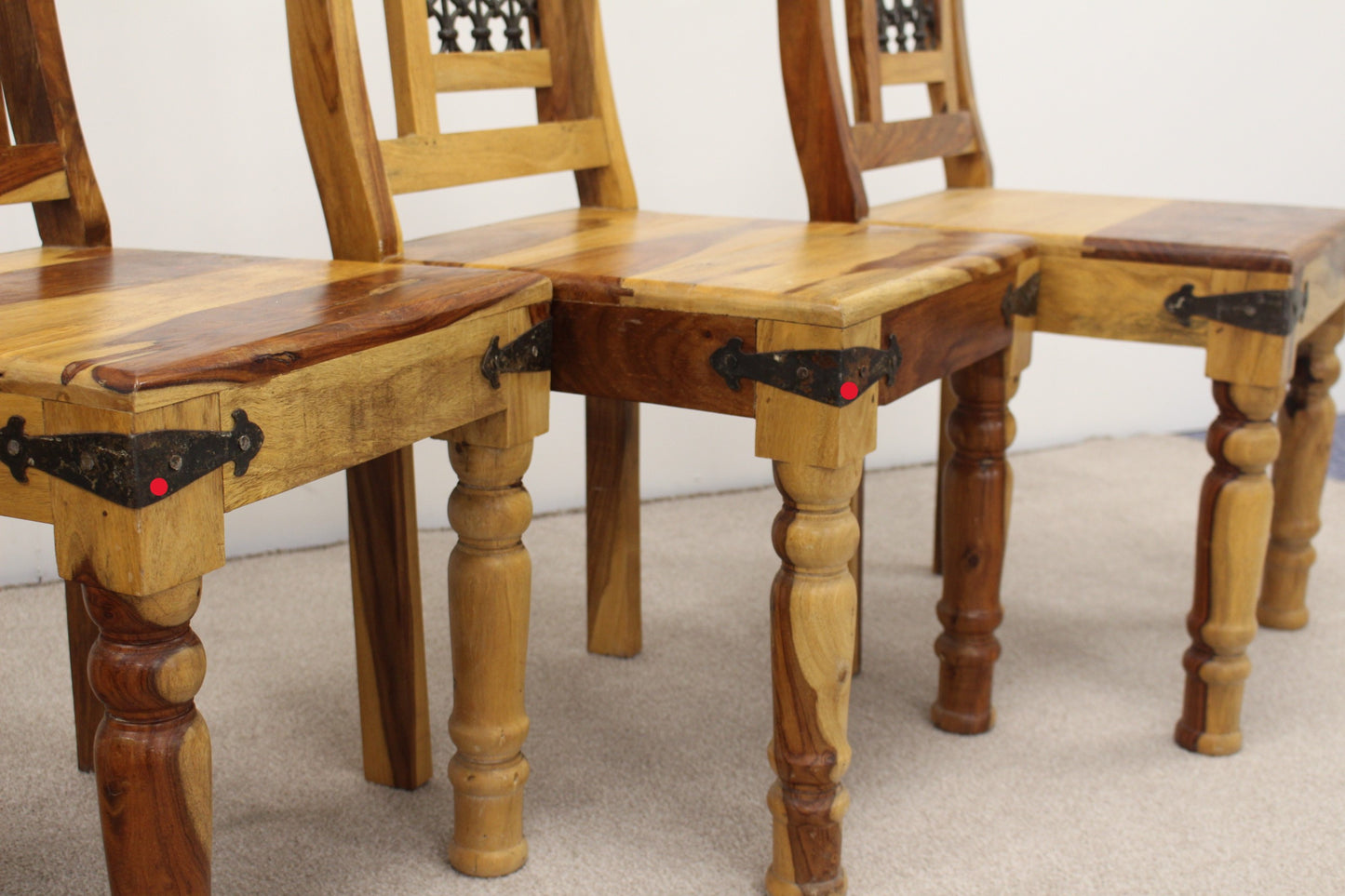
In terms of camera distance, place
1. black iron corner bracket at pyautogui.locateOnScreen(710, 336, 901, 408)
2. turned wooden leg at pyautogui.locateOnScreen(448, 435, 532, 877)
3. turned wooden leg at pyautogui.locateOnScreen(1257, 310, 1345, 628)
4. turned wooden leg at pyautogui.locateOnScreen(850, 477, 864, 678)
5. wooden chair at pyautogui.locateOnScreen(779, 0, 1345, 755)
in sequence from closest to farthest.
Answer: black iron corner bracket at pyautogui.locateOnScreen(710, 336, 901, 408)
turned wooden leg at pyautogui.locateOnScreen(448, 435, 532, 877)
wooden chair at pyautogui.locateOnScreen(779, 0, 1345, 755)
turned wooden leg at pyautogui.locateOnScreen(850, 477, 864, 678)
turned wooden leg at pyautogui.locateOnScreen(1257, 310, 1345, 628)

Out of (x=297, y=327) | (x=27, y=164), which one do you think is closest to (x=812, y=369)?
(x=297, y=327)

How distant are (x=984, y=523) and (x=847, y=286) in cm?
48

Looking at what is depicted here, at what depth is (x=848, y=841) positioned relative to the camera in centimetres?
132

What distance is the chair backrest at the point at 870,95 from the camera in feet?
5.04

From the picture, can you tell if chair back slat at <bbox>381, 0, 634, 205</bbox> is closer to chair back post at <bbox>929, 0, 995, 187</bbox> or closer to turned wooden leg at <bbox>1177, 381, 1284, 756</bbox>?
chair back post at <bbox>929, 0, 995, 187</bbox>

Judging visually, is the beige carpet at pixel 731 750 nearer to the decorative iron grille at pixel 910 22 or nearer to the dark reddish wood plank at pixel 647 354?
the dark reddish wood plank at pixel 647 354

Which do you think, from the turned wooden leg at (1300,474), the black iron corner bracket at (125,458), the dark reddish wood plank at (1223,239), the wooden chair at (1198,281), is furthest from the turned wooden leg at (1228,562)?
the black iron corner bracket at (125,458)

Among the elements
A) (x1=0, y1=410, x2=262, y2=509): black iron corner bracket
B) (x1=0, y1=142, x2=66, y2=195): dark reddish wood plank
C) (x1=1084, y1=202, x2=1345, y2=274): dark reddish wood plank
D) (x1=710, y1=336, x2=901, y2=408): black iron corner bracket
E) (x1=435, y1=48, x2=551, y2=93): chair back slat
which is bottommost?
(x1=710, y1=336, x2=901, y2=408): black iron corner bracket

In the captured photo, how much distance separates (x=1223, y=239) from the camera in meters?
1.40

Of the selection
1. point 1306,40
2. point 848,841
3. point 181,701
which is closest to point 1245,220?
point 848,841

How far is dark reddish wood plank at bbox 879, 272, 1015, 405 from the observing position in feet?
3.70

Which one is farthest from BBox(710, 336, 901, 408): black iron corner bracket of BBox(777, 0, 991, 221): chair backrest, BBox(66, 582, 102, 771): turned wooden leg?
BBox(66, 582, 102, 771): turned wooden leg

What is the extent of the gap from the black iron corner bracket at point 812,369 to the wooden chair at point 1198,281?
1.40 ft

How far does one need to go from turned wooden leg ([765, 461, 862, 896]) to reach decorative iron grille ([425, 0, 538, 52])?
0.60 meters
